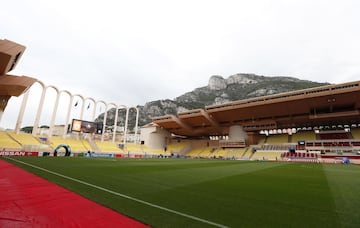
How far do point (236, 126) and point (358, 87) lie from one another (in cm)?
2802

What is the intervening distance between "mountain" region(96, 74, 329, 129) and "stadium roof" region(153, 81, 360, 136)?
257 feet

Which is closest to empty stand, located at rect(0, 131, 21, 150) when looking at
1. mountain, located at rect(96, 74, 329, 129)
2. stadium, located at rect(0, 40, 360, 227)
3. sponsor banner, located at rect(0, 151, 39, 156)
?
stadium, located at rect(0, 40, 360, 227)

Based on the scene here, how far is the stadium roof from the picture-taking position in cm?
3462

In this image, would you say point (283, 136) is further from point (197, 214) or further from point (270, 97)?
point (197, 214)

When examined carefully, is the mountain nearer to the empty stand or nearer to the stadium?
the stadium

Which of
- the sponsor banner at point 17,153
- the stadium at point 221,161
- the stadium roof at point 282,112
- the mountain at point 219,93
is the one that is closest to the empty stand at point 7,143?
the stadium at point 221,161

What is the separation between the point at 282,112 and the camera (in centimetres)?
4350

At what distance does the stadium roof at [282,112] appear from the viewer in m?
34.6

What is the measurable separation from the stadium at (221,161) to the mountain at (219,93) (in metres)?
65.9

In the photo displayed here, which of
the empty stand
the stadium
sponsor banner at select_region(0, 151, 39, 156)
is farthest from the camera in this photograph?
the empty stand

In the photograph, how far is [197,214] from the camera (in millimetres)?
4047

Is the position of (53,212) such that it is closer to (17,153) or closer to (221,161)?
(17,153)

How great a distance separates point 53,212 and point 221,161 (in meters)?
32.2

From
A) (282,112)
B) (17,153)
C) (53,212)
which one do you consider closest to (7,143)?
(17,153)
